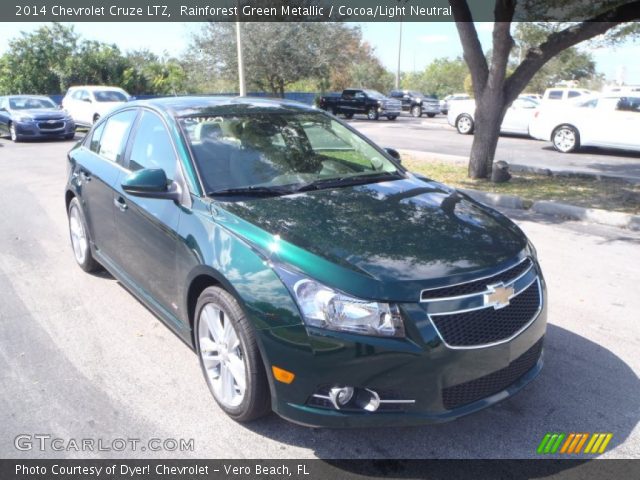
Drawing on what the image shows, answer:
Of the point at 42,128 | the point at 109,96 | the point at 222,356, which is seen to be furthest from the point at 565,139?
the point at 42,128

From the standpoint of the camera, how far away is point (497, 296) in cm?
276

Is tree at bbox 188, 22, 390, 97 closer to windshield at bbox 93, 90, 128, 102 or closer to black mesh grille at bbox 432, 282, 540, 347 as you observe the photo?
windshield at bbox 93, 90, 128, 102

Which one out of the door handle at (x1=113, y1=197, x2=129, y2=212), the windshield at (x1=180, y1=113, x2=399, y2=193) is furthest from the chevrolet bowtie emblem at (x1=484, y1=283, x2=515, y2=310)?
the door handle at (x1=113, y1=197, x2=129, y2=212)

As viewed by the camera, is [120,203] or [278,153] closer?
[278,153]

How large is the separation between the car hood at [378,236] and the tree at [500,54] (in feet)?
23.0

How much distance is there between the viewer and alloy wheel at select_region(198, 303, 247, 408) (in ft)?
9.72

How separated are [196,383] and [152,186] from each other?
1292mm

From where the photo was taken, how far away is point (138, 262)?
13.2 feet

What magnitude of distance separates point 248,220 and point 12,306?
2907 mm

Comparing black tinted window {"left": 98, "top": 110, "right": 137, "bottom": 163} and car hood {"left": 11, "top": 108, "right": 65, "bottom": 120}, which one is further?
car hood {"left": 11, "top": 108, "right": 65, "bottom": 120}

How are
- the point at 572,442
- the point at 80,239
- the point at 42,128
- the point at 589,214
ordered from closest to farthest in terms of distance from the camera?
the point at 572,442
the point at 80,239
the point at 589,214
the point at 42,128

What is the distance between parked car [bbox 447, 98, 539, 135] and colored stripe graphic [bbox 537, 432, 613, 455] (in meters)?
16.3

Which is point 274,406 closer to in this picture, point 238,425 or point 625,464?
point 238,425

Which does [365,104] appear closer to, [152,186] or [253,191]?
[253,191]
